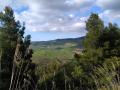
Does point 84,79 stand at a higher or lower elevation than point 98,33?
lower

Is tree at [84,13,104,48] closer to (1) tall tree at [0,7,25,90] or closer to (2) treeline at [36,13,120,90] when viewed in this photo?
(2) treeline at [36,13,120,90]

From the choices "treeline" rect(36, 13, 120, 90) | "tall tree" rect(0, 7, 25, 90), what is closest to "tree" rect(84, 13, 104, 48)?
"treeline" rect(36, 13, 120, 90)

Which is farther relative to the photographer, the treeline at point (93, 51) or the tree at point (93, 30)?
the tree at point (93, 30)

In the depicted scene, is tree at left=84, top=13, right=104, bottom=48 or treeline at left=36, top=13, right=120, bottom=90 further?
tree at left=84, top=13, right=104, bottom=48

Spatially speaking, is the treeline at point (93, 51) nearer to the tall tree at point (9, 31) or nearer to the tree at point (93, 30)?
the tree at point (93, 30)

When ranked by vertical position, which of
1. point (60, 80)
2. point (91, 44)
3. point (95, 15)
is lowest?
point (60, 80)

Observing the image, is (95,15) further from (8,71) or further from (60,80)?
(8,71)

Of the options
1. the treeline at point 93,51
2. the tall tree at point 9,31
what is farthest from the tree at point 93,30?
the tall tree at point 9,31

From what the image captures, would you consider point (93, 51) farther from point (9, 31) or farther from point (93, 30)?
point (9, 31)

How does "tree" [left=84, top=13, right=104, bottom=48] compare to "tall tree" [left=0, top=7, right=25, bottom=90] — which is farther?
"tree" [left=84, top=13, right=104, bottom=48]

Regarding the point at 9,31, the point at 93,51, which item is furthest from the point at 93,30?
the point at 9,31

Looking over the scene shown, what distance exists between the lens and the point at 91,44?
49.9 meters

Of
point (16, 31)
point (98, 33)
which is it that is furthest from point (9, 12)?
point (98, 33)

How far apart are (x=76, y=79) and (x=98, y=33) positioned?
31.9 ft
